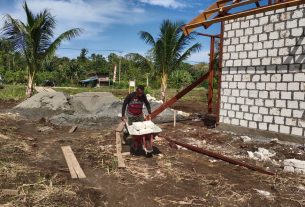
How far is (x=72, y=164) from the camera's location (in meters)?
7.07

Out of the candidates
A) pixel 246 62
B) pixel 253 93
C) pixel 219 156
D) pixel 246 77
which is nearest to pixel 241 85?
pixel 246 77

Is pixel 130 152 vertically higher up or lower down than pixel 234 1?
lower down

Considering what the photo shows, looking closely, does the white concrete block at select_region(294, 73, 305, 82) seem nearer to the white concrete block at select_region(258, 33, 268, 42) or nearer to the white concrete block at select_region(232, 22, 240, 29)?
the white concrete block at select_region(258, 33, 268, 42)

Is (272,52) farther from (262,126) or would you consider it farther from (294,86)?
(262,126)

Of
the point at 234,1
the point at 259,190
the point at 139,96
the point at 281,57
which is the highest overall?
the point at 234,1

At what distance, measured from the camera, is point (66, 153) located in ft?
26.5

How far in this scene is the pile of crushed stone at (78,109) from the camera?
13.7 m

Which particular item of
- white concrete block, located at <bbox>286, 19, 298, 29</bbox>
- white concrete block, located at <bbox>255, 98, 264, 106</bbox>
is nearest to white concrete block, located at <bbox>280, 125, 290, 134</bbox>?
white concrete block, located at <bbox>255, 98, 264, 106</bbox>

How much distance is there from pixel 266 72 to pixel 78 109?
1044 cm

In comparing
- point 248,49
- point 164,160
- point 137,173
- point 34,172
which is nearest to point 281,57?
point 248,49

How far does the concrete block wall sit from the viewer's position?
28.5 ft

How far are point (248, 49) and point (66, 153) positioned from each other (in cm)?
619

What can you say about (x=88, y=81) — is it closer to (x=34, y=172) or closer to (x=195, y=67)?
(x=195, y=67)

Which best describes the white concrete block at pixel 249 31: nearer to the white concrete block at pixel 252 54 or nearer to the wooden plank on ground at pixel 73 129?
the white concrete block at pixel 252 54
